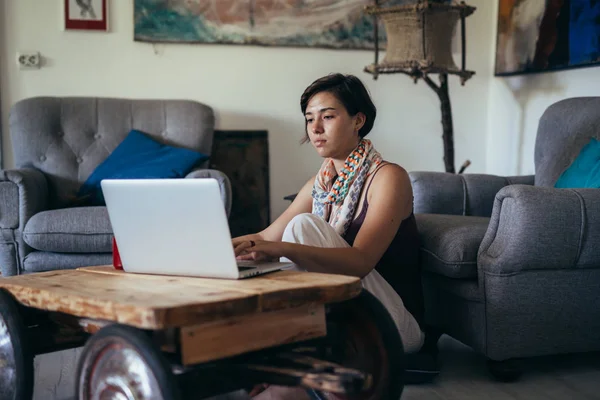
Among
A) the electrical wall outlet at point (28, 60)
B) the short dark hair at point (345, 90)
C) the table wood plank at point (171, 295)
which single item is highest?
the electrical wall outlet at point (28, 60)

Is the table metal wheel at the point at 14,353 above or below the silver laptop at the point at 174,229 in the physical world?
below

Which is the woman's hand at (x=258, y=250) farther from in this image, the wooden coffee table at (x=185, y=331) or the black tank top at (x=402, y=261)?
the black tank top at (x=402, y=261)

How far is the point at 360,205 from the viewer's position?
79.0 inches

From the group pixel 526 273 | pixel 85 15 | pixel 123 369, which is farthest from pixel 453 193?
pixel 85 15

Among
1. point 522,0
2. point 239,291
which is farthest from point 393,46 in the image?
Result: point 239,291

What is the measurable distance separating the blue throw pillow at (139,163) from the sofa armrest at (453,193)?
3.61 ft

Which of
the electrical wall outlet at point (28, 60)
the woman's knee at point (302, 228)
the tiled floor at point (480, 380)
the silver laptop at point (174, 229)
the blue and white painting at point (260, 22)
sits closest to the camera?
the silver laptop at point (174, 229)

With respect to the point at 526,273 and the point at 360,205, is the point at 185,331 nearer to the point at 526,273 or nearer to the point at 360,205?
the point at 360,205

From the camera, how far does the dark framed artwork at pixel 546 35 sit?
3.32 metres

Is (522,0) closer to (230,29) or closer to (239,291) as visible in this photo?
(230,29)

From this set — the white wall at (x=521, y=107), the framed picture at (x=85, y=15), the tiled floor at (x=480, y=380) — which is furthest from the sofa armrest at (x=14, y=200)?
the white wall at (x=521, y=107)

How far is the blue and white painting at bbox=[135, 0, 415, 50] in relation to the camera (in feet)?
12.6

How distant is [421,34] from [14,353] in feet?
8.08

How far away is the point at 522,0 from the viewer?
3889 mm
